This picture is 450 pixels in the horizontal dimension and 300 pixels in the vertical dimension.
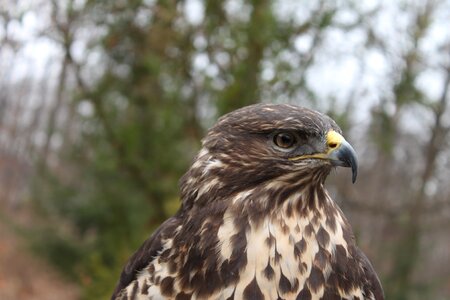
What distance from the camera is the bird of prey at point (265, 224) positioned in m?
2.62

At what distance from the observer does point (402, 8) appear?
8.52m

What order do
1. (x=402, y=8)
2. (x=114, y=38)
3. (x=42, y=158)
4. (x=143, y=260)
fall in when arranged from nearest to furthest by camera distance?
(x=143, y=260) < (x=114, y=38) < (x=402, y=8) < (x=42, y=158)

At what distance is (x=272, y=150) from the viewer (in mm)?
2734

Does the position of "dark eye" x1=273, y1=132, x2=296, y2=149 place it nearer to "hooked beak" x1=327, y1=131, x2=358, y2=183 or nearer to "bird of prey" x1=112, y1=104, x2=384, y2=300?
"bird of prey" x1=112, y1=104, x2=384, y2=300

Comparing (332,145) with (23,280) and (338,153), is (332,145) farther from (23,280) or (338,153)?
(23,280)

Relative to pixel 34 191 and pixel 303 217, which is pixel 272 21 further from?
pixel 34 191

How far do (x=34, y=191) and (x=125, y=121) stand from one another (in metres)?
3.84

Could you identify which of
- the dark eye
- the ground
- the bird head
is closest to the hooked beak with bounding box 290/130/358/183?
the bird head

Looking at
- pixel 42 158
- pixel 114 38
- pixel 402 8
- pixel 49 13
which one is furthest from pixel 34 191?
pixel 402 8

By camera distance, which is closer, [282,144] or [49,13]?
[282,144]

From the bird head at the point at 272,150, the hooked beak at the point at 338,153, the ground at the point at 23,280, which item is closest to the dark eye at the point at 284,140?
the bird head at the point at 272,150

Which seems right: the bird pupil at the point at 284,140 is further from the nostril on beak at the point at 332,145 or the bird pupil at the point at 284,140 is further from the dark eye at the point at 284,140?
the nostril on beak at the point at 332,145

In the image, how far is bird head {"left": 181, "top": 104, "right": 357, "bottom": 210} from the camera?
2.68 metres

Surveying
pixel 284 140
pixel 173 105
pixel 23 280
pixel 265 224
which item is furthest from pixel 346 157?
pixel 23 280
